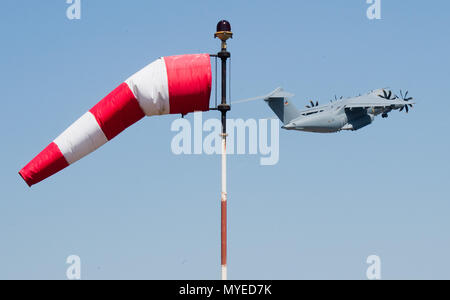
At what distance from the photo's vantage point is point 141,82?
29344 millimetres

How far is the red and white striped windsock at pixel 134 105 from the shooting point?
96.0ft

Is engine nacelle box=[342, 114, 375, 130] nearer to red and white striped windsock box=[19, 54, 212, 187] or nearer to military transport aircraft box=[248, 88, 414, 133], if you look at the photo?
military transport aircraft box=[248, 88, 414, 133]

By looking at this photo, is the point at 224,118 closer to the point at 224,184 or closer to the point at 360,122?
the point at 224,184

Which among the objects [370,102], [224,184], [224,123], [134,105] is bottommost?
[224,184]

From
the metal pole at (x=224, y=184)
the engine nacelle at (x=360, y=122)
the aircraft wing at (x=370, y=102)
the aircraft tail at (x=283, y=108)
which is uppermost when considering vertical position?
the aircraft tail at (x=283, y=108)

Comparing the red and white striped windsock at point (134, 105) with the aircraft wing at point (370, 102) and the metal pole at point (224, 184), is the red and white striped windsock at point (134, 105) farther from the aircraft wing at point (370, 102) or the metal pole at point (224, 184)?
the aircraft wing at point (370, 102)

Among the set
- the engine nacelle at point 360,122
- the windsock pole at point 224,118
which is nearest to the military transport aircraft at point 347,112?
the engine nacelle at point 360,122

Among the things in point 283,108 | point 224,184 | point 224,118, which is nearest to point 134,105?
point 224,118

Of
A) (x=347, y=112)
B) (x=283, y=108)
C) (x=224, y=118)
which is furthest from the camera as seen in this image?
(x=283, y=108)

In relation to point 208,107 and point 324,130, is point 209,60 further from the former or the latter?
point 324,130

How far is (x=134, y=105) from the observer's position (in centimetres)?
2941

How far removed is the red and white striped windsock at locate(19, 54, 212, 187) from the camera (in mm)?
29250
